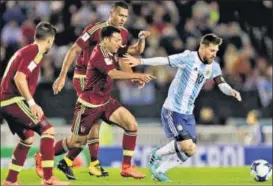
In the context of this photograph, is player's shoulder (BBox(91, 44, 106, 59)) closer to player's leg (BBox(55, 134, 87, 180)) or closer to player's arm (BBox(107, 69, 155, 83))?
player's arm (BBox(107, 69, 155, 83))

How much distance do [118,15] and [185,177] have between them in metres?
3.18

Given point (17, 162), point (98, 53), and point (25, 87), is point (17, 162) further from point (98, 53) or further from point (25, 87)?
point (98, 53)

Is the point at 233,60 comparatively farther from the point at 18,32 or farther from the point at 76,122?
the point at 76,122

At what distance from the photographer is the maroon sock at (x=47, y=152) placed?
1286 cm

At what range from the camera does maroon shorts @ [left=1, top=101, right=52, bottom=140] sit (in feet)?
42.1

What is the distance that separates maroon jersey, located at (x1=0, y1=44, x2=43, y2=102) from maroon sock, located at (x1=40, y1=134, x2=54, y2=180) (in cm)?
70

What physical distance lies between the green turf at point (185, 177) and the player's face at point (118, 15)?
2.34 metres

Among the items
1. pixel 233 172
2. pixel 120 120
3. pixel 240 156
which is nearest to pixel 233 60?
pixel 240 156

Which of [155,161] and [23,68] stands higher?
[23,68]

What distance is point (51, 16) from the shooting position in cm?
2453

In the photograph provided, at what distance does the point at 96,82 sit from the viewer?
1368 centimetres

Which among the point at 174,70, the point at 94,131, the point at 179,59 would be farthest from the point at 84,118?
the point at 174,70

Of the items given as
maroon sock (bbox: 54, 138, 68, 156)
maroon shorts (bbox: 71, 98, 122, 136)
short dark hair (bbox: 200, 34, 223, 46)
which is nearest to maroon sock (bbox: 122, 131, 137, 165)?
maroon shorts (bbox: 71, 98, 122, 136)

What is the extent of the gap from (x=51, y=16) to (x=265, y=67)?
18.5 feet
